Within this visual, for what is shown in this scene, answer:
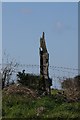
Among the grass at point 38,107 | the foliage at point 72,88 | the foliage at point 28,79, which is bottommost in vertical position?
the grass at point 38,107

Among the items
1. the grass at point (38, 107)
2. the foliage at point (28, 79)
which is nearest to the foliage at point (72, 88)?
the grass at point (38, 107)

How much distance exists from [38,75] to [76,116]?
4.24 meters

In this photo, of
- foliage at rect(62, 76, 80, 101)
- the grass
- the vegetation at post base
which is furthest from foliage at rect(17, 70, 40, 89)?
the grass

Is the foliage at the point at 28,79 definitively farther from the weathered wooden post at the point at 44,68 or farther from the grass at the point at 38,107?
the grass at the point at 38,107

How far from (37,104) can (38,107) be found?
14.0 inches

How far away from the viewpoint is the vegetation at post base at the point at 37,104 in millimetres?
9672

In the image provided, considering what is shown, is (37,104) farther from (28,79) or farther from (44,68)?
(28,79)

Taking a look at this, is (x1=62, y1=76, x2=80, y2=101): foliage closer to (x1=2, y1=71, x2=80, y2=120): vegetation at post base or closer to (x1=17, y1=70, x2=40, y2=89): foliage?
(x1=2, y1=71, x2=80, y2=120): vegetation at post base

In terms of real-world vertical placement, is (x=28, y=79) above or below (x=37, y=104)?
above

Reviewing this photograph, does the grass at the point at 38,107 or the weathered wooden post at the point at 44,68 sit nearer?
the grass at the point at 38,107

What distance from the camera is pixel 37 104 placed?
1082cm

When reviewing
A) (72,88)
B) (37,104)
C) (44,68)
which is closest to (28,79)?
(44,68)

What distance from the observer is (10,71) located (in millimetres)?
14727

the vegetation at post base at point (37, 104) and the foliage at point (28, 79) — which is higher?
the foliage at point (28, 79)
